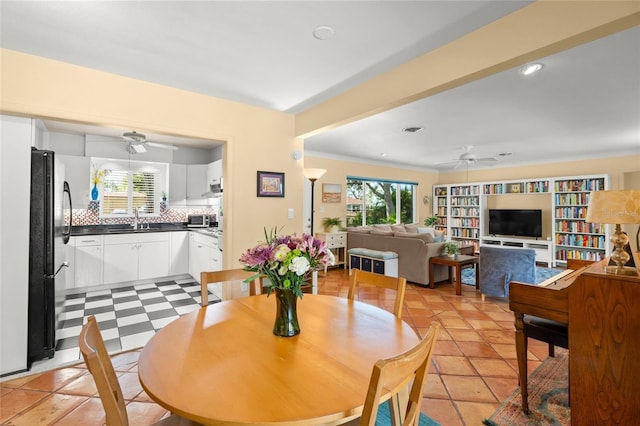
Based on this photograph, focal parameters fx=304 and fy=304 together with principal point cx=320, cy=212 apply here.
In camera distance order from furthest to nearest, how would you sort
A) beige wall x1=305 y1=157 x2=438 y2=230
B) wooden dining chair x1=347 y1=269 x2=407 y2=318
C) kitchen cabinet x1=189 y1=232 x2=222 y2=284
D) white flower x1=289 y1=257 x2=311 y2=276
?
1. beige wall x1=305 y1=157 x2=438 y2=230
2. kitchen cabinet x1=189 y1=232 x2=222 y2=284
3. wooden dining chair x1=347 y1=269 x2=407 y2=318
4. white flower x1=289 y1=257 x2=311 y2=276

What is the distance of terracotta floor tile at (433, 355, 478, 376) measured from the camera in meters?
2.28

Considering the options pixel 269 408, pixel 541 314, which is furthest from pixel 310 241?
pixel 541 314

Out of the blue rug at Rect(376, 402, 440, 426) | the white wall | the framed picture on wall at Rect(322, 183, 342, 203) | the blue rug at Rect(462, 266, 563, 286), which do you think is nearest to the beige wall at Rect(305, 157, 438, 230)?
the framed picture on wall at Rect(322, 183, 342, 203)

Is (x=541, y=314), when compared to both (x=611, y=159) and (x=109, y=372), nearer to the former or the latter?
(x=109, y=372)

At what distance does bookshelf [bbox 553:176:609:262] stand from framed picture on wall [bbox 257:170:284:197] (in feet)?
20.8

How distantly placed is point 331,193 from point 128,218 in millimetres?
3780

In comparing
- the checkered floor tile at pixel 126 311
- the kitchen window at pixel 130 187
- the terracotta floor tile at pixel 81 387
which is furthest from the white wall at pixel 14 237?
the kitchen window at pixel 130 187

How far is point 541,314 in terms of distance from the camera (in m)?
1.74

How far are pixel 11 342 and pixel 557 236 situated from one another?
28.9 feet

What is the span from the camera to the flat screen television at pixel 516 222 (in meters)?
7.04

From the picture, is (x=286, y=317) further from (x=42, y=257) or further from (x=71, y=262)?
(x=71, y=262)

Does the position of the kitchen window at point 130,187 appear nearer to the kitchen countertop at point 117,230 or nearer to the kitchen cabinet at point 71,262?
the kitchen countertop at point 117,230

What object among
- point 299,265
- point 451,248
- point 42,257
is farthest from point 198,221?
point 299,265

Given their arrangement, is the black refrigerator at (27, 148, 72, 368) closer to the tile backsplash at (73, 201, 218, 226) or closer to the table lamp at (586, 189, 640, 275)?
the tile backsplash at (73, 201, 218, 226)
